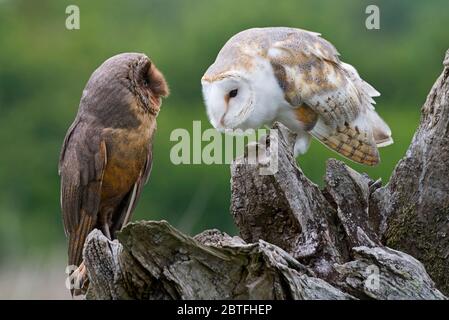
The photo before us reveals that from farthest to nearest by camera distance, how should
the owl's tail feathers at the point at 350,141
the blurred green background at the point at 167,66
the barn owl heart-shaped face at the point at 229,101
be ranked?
the blurred green background at the point at 167,66, the owl's tail feathers at the point at 350,141, the barn owl heart-shaped face at the point at 229,101

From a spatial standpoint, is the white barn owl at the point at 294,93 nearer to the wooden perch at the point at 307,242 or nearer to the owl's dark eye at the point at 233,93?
the owl's dark eye at the point at 233,93

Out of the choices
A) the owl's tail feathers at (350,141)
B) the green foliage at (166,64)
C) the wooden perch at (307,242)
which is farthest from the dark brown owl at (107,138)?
the green foliage at (166,64)

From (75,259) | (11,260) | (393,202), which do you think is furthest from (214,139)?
(11,260)

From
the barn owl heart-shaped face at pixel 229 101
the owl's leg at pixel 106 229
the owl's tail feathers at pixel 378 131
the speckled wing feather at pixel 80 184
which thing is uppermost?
the barn owl heart-shaped face at pixel 229 101

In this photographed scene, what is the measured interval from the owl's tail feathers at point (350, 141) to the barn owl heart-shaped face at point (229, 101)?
0.29m

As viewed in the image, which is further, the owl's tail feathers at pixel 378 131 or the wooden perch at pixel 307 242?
the owl's tail feathers at pixel 378 131

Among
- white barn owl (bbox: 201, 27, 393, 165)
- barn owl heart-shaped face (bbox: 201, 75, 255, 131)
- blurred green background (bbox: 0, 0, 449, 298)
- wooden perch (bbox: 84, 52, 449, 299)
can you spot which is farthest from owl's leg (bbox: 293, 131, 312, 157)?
blurred green background (bbox: 0, 0, 449, 298)

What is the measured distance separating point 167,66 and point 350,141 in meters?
5.72

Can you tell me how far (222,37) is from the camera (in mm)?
8906

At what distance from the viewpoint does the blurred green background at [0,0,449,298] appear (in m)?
8.16

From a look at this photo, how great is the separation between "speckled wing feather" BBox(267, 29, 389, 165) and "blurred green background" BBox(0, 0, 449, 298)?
2920 millimetres

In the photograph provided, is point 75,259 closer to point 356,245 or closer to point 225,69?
point 225,69

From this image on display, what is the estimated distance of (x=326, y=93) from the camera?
380cm

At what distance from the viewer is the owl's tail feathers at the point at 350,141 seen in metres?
3.83
